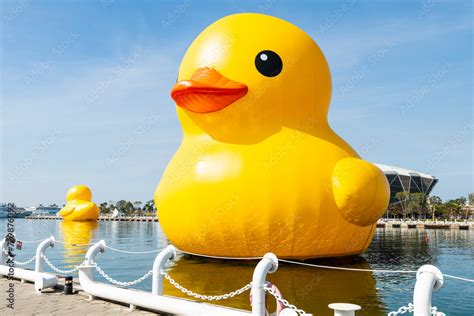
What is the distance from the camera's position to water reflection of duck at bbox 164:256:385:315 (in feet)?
27.3

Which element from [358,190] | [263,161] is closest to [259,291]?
[263,161]

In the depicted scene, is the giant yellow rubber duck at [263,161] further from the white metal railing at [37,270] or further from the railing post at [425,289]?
the railing post at [425,289]

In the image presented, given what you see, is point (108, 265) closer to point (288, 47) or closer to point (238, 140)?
point (238, 140)

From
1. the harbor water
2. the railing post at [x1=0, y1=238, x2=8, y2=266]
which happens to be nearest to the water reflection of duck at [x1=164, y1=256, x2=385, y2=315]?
the harbor water

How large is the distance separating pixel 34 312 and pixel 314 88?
9.26 m

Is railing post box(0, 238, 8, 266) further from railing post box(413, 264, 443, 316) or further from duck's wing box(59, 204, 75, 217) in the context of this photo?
duck's wing box(59, 204, 75, 217)

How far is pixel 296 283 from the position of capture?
10086 mm

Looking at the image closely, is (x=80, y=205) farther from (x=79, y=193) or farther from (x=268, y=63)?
(x=268, y=63)

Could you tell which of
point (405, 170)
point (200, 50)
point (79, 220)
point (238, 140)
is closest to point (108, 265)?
point (238, 140)

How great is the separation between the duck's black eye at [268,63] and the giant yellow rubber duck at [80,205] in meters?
34.0

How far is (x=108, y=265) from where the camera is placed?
1415 cm

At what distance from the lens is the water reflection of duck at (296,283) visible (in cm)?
832

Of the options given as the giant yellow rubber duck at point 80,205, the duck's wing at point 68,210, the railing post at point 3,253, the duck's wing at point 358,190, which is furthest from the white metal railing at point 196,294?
the duck's wing at point 68,210

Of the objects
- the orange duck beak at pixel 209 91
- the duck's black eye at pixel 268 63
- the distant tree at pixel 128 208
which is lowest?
the distant tree at pixel 128 208
